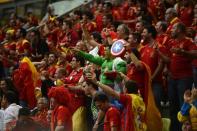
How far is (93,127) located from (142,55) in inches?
72.3

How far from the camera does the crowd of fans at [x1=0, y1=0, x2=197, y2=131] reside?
11539 mm

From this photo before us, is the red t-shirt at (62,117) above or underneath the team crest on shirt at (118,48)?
underneath

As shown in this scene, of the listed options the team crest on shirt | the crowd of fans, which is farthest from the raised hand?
the team crest on shirt

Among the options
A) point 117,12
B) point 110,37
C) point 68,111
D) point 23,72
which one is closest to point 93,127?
point 68,111

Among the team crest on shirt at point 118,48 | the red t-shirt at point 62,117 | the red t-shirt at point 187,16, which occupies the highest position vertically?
the red t-shirt at point 187,16

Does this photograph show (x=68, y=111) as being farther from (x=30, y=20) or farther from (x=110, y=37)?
(x=30, y=20)

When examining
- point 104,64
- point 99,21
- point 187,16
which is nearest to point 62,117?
point 104,64

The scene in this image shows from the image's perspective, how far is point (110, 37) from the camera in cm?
1409

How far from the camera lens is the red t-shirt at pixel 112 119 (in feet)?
36.4

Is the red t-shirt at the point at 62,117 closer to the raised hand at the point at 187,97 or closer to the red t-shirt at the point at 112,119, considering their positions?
the red t-shirt at the point at 112,119

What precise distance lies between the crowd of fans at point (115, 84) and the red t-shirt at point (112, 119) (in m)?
0.01

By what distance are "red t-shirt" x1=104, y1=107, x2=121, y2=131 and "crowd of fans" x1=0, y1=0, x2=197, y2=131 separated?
0.01m

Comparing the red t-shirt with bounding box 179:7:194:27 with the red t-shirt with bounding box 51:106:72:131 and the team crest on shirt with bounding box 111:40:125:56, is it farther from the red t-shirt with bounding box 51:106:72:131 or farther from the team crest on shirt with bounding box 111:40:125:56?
the red t-shirt with bounding box 51:106:72:131

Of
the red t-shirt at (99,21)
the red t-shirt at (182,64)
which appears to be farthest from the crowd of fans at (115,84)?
the red t-shirt at (99,21)
